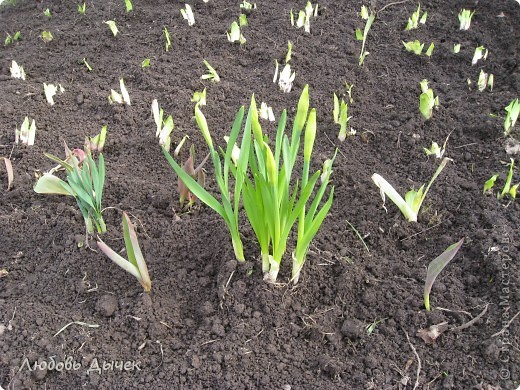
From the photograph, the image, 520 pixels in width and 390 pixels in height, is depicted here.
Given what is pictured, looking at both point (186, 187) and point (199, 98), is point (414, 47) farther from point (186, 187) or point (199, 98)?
point (186, 187)

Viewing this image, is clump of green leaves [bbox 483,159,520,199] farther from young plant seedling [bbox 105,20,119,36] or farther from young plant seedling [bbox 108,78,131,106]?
young plant seedling [bbox 105,20,119,36]

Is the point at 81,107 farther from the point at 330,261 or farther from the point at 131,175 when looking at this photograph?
the point at 330,261

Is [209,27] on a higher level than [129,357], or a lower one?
higher

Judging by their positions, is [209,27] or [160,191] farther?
[209,27]

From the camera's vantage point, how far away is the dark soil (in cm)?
153

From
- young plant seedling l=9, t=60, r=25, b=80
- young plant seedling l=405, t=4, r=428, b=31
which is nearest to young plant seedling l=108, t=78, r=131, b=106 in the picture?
young plant seedling l=9, t=60, r=25, b=80

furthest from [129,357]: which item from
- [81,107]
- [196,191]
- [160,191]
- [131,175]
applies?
[81,107]

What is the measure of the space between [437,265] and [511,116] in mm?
990

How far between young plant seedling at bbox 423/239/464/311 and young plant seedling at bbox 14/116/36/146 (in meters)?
1.72

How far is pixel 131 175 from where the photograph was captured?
84.7 inches

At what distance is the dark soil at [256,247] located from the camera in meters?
1.53

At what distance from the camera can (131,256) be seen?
161cm

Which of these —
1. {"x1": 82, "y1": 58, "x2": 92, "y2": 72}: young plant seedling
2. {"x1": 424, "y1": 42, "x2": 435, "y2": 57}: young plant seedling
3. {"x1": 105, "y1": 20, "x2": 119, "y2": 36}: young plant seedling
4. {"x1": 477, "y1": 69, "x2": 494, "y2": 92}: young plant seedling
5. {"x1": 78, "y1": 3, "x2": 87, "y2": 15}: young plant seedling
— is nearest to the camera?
{"x1": 477, "y1": 69, "x2": 494, "y2": 92}: young plant seedling

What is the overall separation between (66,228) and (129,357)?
60 cm
